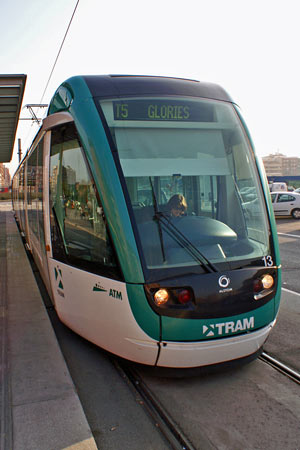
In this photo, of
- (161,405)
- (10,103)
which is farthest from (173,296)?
(10,103)

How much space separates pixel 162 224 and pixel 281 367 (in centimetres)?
196

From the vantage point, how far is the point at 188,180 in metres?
4.39

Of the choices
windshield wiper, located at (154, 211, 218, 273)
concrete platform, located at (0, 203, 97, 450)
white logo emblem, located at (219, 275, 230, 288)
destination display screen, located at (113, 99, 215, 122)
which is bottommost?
concrete platform, located at (0, 203, 97, 450)

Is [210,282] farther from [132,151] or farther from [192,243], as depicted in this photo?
[132,151]

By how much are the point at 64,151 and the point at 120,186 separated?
49.9 inches

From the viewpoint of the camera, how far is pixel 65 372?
13.6 ft

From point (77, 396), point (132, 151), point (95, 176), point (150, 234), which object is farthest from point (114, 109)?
point (77, 396)

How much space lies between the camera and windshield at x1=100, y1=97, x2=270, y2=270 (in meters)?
3.95

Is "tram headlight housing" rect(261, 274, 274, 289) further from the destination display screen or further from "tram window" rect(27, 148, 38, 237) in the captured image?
"tram window" rect(27, 148, 38, 237)

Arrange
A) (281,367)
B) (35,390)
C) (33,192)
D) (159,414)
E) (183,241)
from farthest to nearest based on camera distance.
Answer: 1. (33,192)
2. (281,367)
3. (183,241)
4. (35,390)
5. (159,414)

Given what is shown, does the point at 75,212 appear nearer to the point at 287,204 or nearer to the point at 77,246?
the point at 77,246

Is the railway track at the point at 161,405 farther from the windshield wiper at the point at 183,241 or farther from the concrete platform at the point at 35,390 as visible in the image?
the windshield wiper at the point at 183,241

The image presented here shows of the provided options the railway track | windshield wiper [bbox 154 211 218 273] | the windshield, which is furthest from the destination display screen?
the railway track

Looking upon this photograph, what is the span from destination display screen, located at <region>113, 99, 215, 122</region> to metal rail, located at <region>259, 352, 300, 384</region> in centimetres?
263
